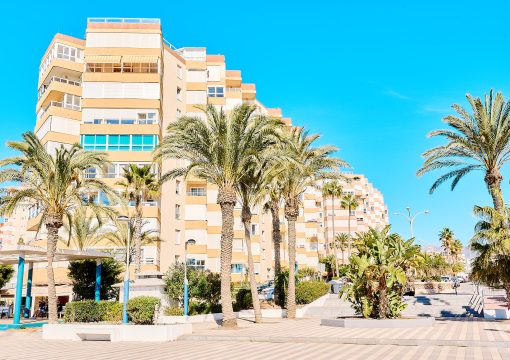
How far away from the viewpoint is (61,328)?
71.7 feet

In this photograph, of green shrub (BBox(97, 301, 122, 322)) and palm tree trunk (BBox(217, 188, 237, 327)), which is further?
green shrub (BBox(97, 301, 122, 322))

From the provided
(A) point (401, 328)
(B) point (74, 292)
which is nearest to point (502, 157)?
(A) point (401, 328)

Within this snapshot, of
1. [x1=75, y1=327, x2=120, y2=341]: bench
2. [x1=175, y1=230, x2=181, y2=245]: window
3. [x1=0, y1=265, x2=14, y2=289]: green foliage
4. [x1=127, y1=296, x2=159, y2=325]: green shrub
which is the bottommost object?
[x1=75, y1=327, x2=120, y2=341]: bench

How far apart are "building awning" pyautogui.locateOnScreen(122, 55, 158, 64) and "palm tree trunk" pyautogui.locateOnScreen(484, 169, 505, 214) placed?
3260cm

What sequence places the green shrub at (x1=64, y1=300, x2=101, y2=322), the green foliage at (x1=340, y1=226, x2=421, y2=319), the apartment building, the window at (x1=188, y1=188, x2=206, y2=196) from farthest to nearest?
the window at (x1=188, y1=188, x2=206, y2=196)
the apartment building
the green shrub at (x1=64, y1=300, x2=101, y2=322)
the green foliage at (x1=340, y1=226, x2=421, y2=319)

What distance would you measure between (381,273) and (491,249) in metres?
5.42

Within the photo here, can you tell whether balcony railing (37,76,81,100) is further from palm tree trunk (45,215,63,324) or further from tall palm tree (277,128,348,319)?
tall palm tree (277,128,348,319)

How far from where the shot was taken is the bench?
67.9ft

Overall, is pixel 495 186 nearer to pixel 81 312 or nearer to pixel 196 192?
pixel 81 312

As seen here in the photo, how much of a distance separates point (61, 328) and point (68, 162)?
9.61m

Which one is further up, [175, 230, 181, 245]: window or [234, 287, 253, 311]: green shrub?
[175, 230, 181, 245]: window

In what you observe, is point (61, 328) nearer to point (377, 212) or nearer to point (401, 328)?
point (401, 328)

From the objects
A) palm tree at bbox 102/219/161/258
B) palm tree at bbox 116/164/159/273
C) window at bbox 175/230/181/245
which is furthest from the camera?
window at bbox 175/230/181/245

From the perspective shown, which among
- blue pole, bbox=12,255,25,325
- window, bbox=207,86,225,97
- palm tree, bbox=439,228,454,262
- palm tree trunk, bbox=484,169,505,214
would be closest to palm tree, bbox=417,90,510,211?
palm tree trunk, bbox=484,169,505,214
